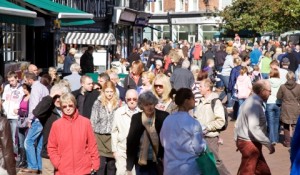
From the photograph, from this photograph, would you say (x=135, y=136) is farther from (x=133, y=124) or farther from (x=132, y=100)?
(x=132, y=100)

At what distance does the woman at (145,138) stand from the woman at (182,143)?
65 centimetres

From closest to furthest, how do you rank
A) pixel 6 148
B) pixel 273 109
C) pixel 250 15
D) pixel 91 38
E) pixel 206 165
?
pixel 6 148, pixel 206 165, pixel 273 109, pixel 91 38, pixel 250 15

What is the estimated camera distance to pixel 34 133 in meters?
12.4

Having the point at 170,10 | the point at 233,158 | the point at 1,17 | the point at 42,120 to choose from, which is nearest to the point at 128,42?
the point at 170,10

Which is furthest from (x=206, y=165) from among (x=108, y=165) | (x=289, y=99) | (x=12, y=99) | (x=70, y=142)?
(x=289, y=99)

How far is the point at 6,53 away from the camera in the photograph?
23.1 m

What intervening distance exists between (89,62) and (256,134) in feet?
48.8

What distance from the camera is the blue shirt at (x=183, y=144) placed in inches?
311

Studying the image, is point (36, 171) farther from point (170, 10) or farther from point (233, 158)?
point (170, 10)

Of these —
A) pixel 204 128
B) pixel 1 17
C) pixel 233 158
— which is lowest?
pixel 233 158

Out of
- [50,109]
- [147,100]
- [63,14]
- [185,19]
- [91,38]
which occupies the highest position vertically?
[185,19]

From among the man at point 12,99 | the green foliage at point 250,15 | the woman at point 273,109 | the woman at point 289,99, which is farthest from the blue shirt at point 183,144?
the green foliage at point 250,15

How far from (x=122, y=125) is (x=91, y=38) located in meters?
20.8

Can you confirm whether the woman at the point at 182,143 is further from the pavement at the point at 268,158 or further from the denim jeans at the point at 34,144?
the pavement at the point at 268,158
